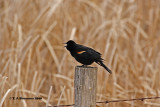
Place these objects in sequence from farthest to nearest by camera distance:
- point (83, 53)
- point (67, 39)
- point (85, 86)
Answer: point (67, 39), point (83, 53), point (85, 86)

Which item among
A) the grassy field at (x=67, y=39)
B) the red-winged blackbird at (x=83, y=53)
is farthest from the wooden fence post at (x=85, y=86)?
the grassy field at (x=67, y=39)

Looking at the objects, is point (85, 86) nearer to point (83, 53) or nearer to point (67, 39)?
point (83, 53)

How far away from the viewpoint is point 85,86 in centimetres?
150

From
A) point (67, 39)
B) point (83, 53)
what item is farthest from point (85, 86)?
point (67, 39)

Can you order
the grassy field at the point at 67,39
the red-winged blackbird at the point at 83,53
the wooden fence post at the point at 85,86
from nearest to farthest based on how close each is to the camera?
the wooden fence post at the point at 85,86 → the red-winged blackbird at the point at 83,53 → the grassy field at the point at 67,39

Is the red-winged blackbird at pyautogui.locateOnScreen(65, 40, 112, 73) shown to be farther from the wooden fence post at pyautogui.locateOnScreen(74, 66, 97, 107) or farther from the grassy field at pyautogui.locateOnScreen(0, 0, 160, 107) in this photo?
the grassy field at pyautogui.locateOnScreen(0, 0, 160, 107)

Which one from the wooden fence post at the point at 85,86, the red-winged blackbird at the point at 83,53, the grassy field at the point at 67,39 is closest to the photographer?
Answer: the wooden fence post at the point at 85,86

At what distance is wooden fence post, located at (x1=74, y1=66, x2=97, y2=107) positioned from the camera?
150 centimetres

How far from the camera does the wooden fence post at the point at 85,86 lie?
4.91ft

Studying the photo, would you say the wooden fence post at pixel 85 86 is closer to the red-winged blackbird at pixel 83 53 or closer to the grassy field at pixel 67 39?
the red-winged blackbird at pixel 83 53

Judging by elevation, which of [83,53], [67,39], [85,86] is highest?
[67,39]

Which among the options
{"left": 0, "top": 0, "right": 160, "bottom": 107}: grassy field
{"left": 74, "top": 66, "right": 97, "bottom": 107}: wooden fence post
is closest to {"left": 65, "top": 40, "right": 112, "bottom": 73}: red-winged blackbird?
{"left": 74, "top": 66, "right": 97, "bottom": 107}: wooden fence post

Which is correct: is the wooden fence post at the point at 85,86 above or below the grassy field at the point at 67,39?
below

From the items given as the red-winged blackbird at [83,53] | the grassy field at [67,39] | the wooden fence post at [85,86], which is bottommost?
the wooden fence post at [85,86]
